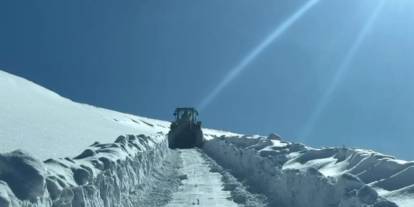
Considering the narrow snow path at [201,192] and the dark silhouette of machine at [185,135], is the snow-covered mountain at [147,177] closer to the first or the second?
the narrow snow path at [201,192]

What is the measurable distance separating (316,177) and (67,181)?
5405mm

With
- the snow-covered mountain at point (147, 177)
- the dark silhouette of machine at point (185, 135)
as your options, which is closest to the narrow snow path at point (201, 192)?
the snow-covered mountain at point (147, 177)

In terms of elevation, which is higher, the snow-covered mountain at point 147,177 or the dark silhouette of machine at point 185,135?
the dark silhouette of machine at point 185,135

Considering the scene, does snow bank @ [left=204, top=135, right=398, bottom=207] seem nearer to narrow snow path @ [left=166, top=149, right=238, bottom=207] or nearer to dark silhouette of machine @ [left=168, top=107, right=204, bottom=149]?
narrow snow path @ [left=166, top=149, right=238, bottom=207]

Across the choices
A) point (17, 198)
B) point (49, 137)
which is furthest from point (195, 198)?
point (49, 137)

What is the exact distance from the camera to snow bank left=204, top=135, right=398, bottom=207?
375 inches

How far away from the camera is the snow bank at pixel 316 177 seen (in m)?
9.53

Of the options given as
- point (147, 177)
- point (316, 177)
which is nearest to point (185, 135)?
point (147, 177)

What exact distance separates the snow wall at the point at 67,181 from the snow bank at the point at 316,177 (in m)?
3.61

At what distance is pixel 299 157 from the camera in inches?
686

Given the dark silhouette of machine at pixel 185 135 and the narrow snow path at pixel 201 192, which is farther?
the dark silhouette of machine at pixel 185 135

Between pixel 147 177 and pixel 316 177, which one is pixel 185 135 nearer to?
pixel 147 177

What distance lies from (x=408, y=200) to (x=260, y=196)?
556cm

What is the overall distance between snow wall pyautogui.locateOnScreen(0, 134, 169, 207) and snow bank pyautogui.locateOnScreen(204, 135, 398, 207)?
3.61 meters
